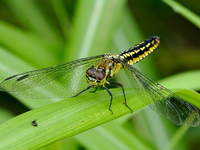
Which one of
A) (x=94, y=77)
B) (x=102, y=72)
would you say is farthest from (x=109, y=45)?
(x=94, y=77)

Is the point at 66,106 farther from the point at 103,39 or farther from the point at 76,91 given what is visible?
the point at 103,39

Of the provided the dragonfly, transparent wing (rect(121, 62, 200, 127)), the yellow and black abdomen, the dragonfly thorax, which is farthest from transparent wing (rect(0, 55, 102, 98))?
transparent wing (rect(121, 62, 200, 127))

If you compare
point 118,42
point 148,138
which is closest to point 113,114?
point 148,138

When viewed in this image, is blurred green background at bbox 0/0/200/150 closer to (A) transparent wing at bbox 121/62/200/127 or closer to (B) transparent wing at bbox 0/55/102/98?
(B) transparent wing at bbox 0/55/102/98

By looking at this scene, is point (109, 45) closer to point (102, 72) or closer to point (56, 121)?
point (102, 72)

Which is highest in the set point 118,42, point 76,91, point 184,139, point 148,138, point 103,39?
point 118,42

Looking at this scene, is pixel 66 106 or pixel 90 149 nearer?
pixel 66 106

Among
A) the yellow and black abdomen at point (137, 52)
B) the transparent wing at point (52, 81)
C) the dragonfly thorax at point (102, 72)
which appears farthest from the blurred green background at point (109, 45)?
the dragonfly thorax at point (102, 72)
